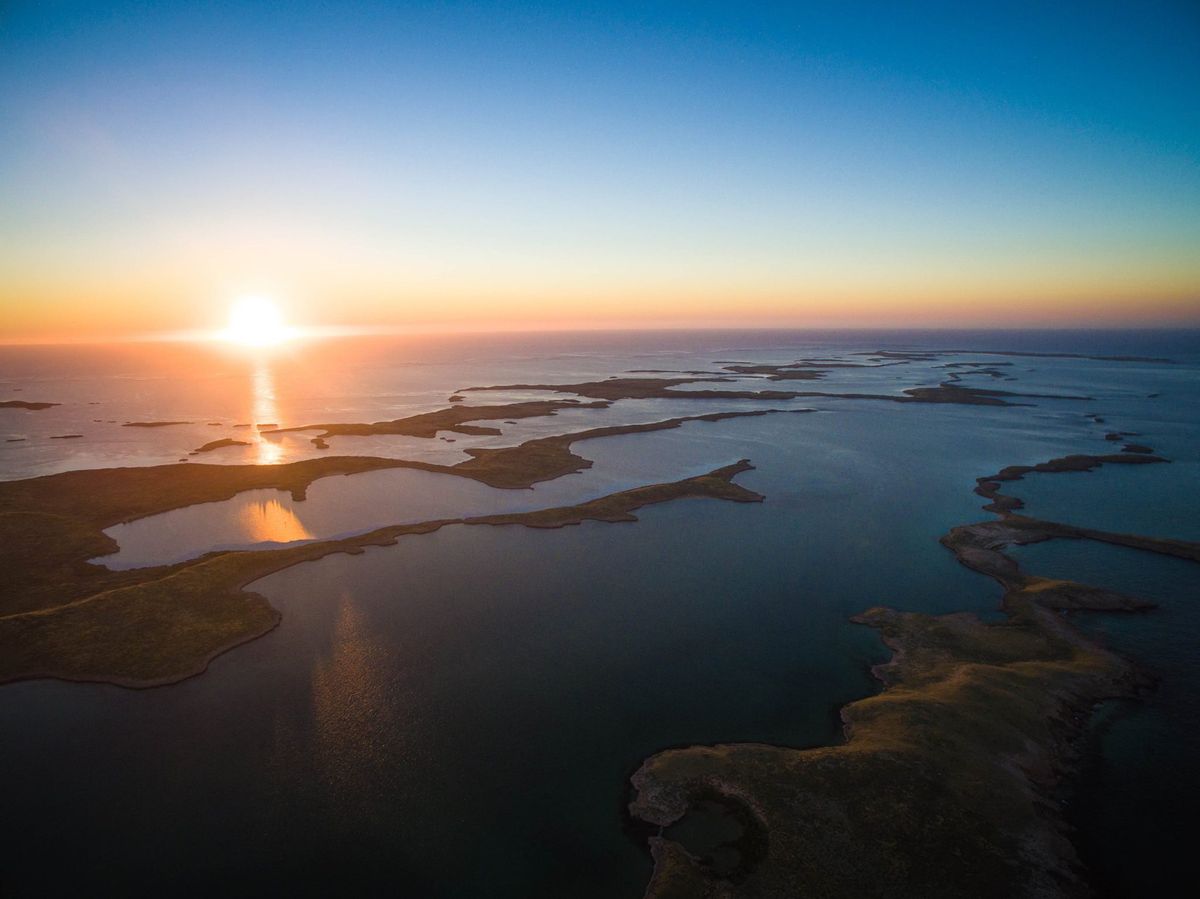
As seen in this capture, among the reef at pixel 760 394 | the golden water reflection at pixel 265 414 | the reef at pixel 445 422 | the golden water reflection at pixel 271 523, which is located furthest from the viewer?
the reef at pixel 760 394

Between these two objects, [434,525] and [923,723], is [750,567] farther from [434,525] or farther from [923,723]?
[434,525]

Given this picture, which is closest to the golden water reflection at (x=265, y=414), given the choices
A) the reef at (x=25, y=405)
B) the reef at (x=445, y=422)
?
the reef at (x=445, y=422)

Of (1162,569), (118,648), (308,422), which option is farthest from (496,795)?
(308,422)

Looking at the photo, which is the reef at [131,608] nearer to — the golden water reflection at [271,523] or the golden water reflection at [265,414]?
the golden water reflection at [271,523]

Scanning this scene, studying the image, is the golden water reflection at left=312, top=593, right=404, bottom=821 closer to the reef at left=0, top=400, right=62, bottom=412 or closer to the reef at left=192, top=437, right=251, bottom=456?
the reef at left=192, top=437, right=251, bottom=456

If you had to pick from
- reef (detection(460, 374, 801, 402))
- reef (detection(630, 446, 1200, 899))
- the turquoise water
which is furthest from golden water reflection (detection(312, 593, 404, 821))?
reef (detection(460, 374, 801, 402))
